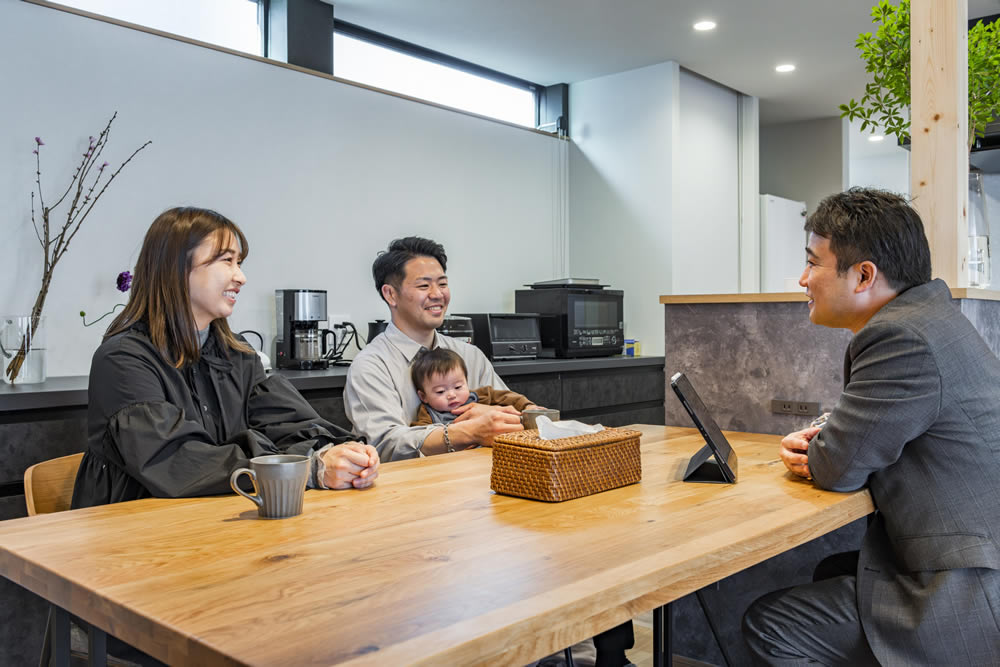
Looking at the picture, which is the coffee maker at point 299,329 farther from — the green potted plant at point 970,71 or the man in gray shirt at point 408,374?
the green potted plant at point 970,71

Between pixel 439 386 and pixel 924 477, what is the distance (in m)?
1.22

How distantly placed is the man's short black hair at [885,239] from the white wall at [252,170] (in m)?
2.49

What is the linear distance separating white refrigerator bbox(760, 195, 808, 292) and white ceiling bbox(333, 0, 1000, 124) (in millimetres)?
799

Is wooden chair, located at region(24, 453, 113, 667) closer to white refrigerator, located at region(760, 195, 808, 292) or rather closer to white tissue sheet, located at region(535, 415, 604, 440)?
white tissue sheet, located at region(535, 415, 604, 440)

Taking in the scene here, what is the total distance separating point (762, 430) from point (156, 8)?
9.27ft

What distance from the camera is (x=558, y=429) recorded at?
1.44 metres

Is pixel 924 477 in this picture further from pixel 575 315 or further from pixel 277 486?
pixel 575 315

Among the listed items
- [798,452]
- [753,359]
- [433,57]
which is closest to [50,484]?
[798,452]

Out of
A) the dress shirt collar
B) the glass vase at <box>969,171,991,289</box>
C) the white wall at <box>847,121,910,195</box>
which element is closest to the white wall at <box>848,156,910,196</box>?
the white wall at <box>847,121,910,195</box>

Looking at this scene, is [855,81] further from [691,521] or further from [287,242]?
[691,521]

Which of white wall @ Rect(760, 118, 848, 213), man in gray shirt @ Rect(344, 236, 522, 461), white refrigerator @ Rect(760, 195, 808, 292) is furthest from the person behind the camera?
white wall @ Rect(760, 118, 848, 213)

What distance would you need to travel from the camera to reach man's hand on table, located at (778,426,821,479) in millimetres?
1486

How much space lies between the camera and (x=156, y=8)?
3268mm

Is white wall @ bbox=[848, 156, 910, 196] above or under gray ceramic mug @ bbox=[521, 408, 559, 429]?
above
